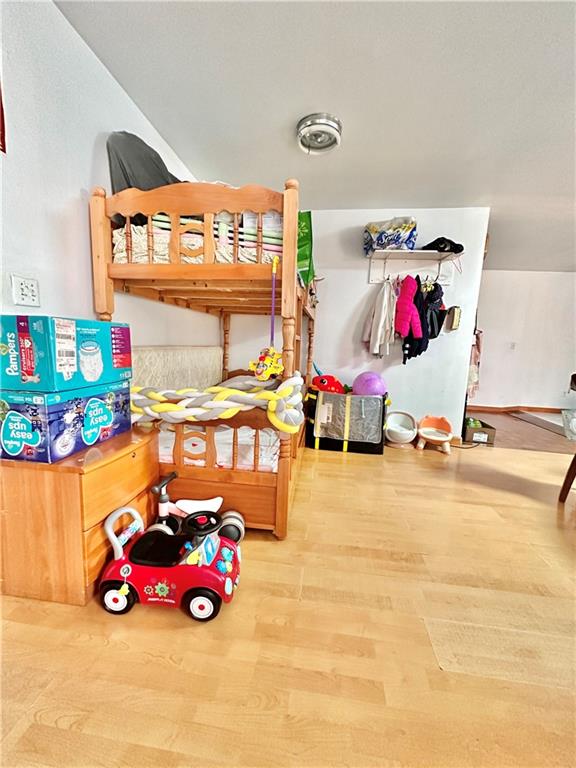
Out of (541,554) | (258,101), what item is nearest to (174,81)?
(258,101)

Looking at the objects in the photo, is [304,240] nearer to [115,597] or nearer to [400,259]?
[400,259]

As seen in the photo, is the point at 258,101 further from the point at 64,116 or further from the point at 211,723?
the point at 211,723

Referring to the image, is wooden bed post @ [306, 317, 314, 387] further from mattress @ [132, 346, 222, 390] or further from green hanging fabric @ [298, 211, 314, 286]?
green hanging fabric @ [298, 211, 314, 286]

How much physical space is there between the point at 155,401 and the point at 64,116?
4.19 feet

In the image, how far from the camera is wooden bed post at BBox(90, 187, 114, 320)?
4.42 feet

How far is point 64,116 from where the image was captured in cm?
129

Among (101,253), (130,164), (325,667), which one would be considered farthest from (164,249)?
(325,667)

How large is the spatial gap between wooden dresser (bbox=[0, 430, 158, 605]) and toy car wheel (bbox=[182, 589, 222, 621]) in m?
0.38

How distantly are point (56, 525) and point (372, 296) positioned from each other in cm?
302

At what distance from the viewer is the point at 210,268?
1.33 meters

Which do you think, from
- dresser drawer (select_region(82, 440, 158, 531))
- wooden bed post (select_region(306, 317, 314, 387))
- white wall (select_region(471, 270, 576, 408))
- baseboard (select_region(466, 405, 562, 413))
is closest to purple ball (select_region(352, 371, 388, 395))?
wooden bed post (select_region(306, 317, 314, 387))

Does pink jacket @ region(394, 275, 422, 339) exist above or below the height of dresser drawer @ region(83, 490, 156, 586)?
above

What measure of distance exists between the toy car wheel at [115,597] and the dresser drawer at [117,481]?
0.70ft

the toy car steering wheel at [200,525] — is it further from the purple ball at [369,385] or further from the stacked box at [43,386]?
the purple ball at [369,385]
